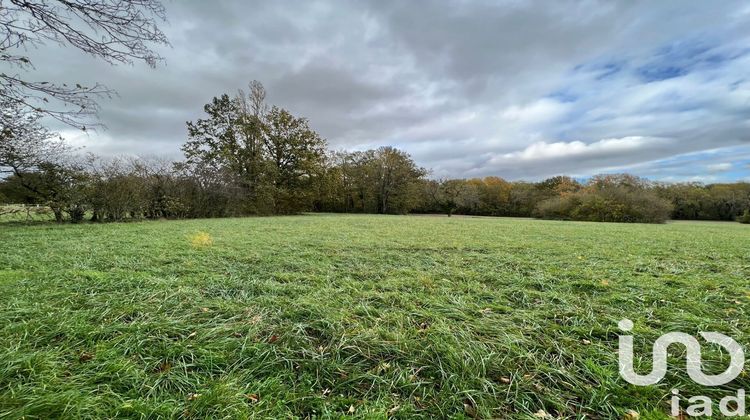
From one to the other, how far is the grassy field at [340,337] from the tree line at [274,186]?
9.91ft

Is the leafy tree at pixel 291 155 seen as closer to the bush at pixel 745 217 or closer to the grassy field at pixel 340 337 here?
the grassy field at pixel 340 337

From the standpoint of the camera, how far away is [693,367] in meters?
1.87

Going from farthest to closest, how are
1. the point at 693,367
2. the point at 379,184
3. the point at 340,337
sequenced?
the point at 379,184, the point at 340,337, the point at 693,367

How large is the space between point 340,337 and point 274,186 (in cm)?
2042

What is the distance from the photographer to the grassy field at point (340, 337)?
158 cm

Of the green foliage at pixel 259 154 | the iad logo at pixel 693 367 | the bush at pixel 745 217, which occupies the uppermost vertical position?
the green foliage at pixel 259 154

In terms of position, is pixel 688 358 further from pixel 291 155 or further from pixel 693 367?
pixel 291 155

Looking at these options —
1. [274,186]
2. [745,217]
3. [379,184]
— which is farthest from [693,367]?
[745,217]

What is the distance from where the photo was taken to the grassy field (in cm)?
158

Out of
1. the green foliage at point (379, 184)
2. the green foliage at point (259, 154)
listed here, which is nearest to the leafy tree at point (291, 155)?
the green foliage at point (259, 154)

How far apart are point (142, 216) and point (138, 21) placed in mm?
12816

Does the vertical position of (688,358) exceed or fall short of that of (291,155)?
it falls short

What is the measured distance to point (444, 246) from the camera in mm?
6395

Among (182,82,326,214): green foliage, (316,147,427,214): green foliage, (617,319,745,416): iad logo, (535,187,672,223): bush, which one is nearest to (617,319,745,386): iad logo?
(617,319,745,416): iad logo
